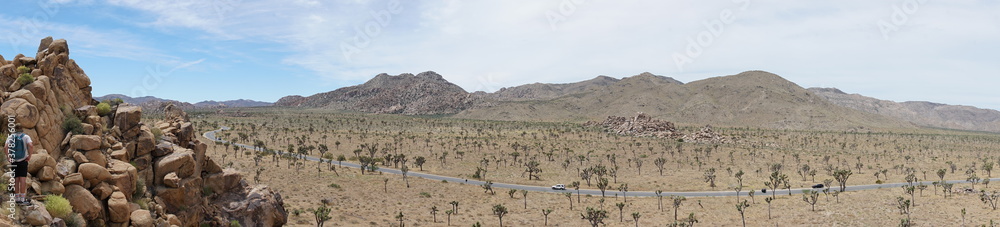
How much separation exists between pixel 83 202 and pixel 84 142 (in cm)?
265

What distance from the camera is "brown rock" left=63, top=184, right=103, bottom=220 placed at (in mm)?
15688

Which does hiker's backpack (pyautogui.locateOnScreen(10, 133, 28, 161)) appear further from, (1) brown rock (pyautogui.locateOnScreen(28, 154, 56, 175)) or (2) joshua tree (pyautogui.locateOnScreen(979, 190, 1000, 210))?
(2) joshua tree (pyautogui.locateOnScreen(979, 190, 1000, 210))

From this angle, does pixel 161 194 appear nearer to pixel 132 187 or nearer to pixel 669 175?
pixel 132 187

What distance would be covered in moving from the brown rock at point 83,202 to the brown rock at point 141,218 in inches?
52.2

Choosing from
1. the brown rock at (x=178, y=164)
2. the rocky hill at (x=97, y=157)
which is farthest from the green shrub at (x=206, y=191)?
the brown rock at (x=178, y=164)

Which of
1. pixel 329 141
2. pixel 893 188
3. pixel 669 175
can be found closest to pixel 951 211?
pixel 893 188

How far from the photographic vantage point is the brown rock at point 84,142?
17.2m

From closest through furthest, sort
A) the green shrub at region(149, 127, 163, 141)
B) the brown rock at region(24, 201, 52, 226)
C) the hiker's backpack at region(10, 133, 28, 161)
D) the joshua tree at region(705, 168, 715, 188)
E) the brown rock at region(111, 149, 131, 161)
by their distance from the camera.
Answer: the hiker's backpack at region(10, 133, 28, 161) → the brown rock at region(24, 201, 52, 226) → the brown rock at region(111, 149, 131, 161) → the green shrub at region(149, 127, 163, 141) → the joshua tree at region(705, 168, 715, 188)

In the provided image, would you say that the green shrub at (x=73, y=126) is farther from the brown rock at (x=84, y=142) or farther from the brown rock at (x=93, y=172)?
the brown rock at (x=93, y=172)

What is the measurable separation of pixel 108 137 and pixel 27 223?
634 centimetres

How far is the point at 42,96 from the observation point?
17.1m

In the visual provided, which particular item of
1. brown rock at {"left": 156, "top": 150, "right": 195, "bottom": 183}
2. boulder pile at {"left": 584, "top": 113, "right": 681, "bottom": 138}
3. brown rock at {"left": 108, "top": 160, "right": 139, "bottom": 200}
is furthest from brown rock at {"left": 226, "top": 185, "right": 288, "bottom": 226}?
boulder pile at {"left": 584, "top": 113, "right": 681, "bottom": 138}

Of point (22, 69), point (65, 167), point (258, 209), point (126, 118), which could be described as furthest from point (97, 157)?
point (258, 209)

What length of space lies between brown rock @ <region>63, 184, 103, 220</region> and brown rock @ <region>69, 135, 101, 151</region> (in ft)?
5.98
